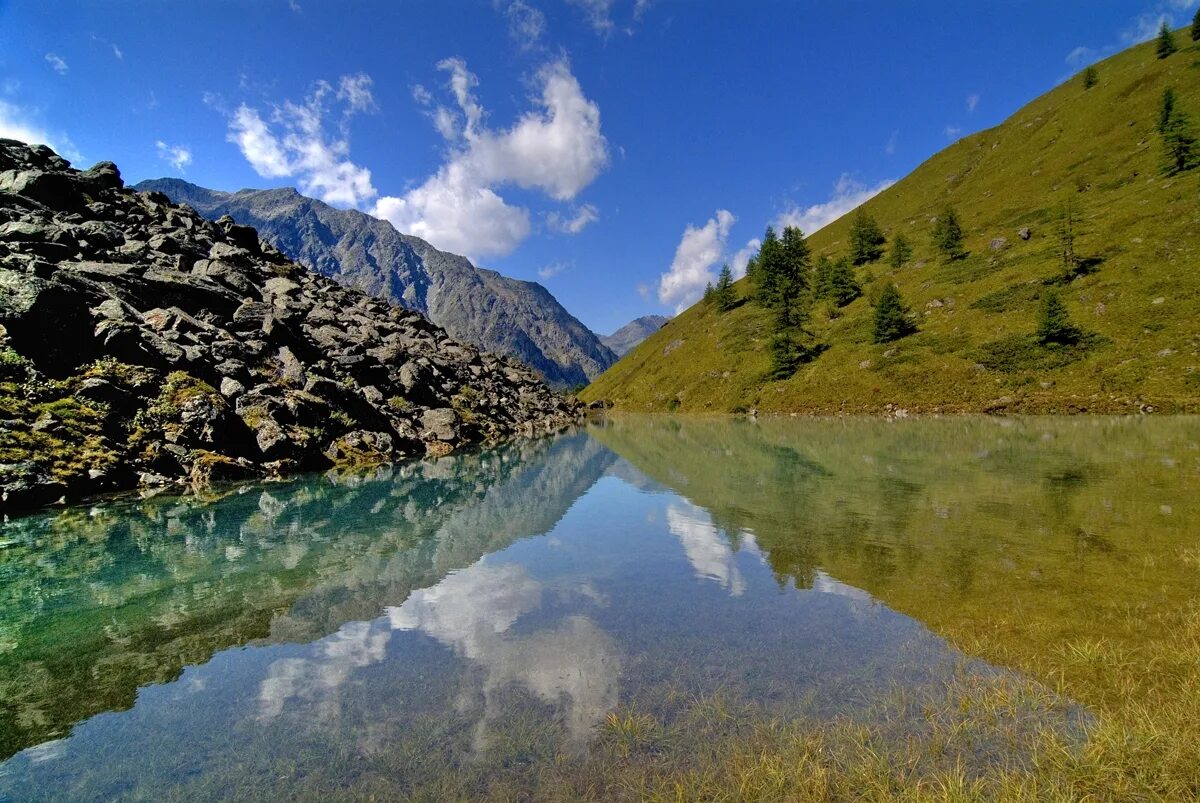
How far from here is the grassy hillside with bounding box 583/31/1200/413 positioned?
77812 mm

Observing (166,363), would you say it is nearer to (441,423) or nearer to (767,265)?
(441,423)

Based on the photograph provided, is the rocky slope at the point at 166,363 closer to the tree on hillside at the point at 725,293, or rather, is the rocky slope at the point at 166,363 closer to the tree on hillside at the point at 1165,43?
the tree on hillside at the point at 725,293

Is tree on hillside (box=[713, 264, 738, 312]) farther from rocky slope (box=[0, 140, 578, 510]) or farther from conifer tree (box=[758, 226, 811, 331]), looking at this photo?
rocky slope (box=[0, 140, 578, 510])

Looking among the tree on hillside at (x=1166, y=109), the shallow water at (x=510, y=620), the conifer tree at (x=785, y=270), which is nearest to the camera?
the shallow water at (x=510, y=620)

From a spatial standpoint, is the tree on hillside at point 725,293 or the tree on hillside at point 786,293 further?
the tree on hillside at point 725,293

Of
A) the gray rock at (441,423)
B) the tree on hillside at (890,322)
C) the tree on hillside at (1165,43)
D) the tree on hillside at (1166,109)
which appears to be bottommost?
the gray rock at (441,423)

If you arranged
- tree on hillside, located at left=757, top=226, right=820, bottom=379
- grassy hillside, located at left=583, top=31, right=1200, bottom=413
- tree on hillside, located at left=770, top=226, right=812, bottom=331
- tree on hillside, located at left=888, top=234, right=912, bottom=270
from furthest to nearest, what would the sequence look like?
tree on hillside, located at left=888, top=234, right=912, bottom=270
tree on hillside, located at left=770, top=226, right=812, bottom=331
tree on hillside, located at left=757, top=226, right=820, bottom=379
grassy hillside, located at left=583, top=31, right=1200, bottom=413

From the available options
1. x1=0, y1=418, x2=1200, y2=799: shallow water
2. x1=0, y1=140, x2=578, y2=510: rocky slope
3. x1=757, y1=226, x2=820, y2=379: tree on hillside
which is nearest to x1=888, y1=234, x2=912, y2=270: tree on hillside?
x1=757, y1=226, x2=820, y2=379: tree on hillside

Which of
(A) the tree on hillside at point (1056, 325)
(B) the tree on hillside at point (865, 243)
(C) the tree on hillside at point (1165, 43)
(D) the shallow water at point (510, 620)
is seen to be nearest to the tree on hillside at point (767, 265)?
(B) the tree on hillside at point (865, 243)

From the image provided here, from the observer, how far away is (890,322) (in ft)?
359

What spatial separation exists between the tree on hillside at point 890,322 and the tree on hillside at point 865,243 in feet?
172

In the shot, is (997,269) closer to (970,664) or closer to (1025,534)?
(1025,534)

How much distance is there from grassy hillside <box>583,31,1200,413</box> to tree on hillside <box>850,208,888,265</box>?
22.4 feet

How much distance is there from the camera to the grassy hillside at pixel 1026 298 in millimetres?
77812
